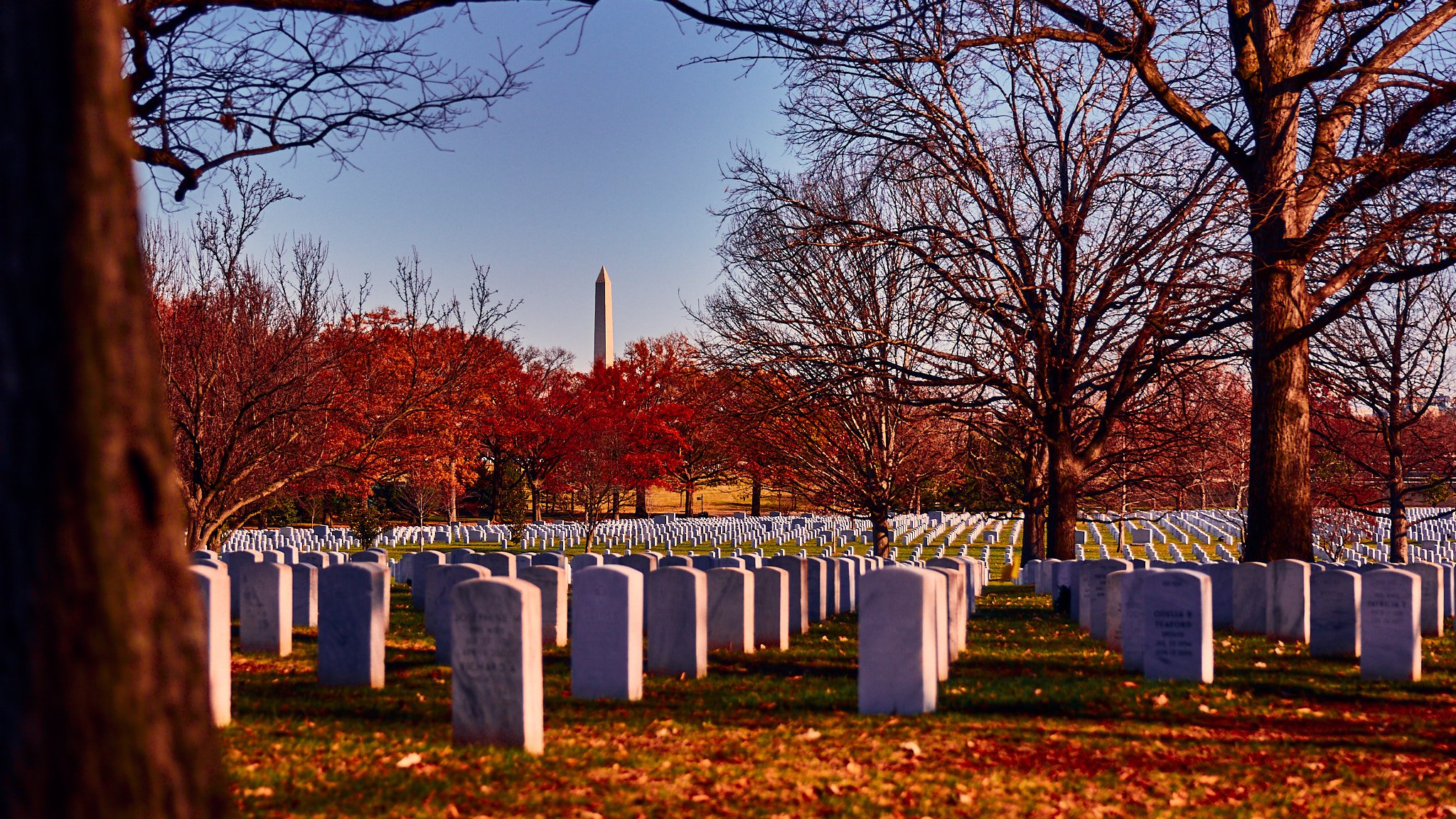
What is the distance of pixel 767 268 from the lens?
72.7 ft

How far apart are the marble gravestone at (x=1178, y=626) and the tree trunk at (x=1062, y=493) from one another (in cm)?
796

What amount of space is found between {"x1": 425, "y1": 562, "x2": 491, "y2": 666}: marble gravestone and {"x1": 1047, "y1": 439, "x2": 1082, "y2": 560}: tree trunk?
979cm

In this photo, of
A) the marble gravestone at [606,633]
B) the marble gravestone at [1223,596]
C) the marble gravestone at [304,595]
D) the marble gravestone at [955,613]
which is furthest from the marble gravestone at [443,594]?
the marble gravestone at [1223,596]

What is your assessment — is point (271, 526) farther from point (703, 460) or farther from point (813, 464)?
point (813, 464)

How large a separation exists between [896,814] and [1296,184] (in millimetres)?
10542

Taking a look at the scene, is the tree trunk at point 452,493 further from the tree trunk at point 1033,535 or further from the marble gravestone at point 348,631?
the marble gravestone at point 348,631

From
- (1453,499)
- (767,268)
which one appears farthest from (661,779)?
(1453,499)

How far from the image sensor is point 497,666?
6.52 meters

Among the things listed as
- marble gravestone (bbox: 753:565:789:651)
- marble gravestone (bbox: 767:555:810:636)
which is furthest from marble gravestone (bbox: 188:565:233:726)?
marble gravestone (bbox: 767:555:810:636)

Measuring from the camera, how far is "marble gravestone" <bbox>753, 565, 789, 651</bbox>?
456 inches

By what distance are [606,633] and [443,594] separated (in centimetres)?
372

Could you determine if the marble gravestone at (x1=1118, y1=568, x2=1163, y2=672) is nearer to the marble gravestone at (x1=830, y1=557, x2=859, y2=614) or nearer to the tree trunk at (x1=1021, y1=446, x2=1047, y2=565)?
the marble gravestone at (x1=830, y1=557, x2=859, y2=614)

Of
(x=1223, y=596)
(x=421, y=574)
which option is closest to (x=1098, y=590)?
(x=1223, y=596)

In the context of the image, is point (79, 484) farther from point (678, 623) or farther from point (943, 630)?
point (943, 630)
